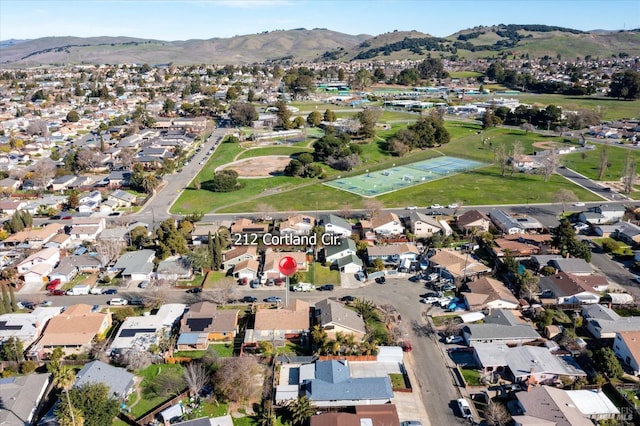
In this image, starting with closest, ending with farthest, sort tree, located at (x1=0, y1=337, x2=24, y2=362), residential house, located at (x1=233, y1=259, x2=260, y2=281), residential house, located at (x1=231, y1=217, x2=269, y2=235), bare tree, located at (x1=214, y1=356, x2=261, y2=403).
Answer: bare tree, located at (x1=214, y1=356, x2=261, y2=403) → tree, located at (x1=0, y1=337, x2=24, y2=362) → residential house, located at (x1=233, y1=259, x2=260, y2=281) → residential house, located at (x1=231, y1=217, x2=269, y2=235)

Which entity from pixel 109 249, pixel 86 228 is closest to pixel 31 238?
pixel 86 228

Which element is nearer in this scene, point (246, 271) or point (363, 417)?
point (363, 417)

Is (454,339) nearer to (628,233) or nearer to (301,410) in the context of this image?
(301,410)

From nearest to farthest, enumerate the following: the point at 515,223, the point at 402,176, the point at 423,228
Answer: the point at 515,223 → the point at 423,228 → the point at 402,176

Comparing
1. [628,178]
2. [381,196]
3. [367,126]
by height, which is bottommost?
[381,196]

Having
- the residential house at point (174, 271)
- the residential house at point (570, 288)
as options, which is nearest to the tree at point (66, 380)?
the residential house at point (174, 271)

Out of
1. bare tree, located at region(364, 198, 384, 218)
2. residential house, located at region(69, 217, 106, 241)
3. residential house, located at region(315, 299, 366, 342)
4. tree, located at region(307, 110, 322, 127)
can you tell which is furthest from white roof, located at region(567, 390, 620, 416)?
tree, located at region(307, 110, 322, 127)

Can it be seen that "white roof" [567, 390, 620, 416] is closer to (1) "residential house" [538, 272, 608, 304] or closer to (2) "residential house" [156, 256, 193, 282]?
(1) "residential house" [538, 272, 608, 304]
